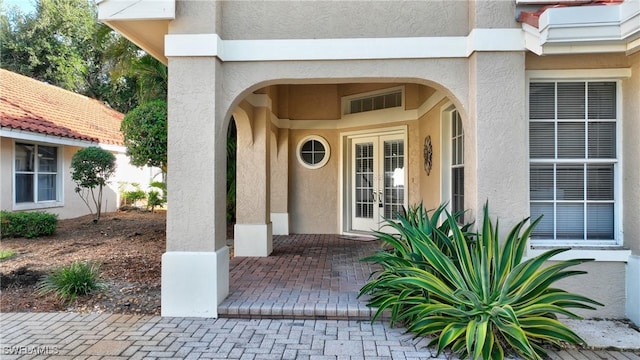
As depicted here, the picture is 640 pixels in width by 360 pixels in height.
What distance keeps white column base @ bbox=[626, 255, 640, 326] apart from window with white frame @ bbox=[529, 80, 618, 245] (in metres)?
0.35

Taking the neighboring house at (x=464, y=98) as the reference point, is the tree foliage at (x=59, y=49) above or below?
above

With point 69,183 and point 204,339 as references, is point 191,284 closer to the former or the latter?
point 204,339

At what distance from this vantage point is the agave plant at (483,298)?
356 centimetres

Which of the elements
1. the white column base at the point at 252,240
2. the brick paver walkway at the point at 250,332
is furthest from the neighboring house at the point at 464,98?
the white column base at the point at 252,240

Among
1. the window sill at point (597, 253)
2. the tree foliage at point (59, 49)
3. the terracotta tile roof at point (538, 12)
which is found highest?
the tree foliage at point (59, 49)

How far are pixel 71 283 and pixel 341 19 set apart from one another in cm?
525

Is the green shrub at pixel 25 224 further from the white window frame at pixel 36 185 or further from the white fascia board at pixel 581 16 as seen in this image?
the white fascia board at pixel 581 16

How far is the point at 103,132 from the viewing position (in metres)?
14.5

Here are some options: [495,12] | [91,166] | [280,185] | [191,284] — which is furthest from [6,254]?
[495,12]

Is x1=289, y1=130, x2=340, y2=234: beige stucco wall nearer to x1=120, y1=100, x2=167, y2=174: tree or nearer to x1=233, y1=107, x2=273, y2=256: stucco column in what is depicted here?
x1=233, y1=107, x2=273, y2=256: stucco column

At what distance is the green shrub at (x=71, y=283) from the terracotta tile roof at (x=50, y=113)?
6.77 metres

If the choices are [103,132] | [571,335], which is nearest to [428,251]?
[571,335]

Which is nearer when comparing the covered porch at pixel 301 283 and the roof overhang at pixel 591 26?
the roof overhang at pixel 591 26

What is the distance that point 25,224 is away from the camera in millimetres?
9195
